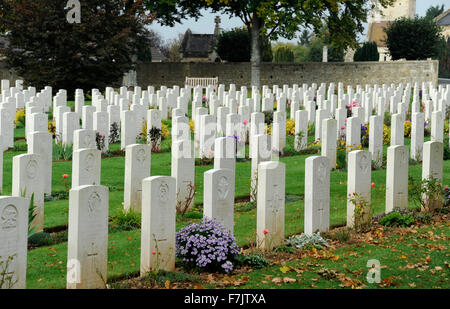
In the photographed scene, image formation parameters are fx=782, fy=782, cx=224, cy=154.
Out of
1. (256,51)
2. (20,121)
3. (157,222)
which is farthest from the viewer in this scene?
(256,51)

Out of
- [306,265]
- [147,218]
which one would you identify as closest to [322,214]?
[306,265]

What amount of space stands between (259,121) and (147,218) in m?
7.48

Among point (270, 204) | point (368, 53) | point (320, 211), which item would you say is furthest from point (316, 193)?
point (368, 53)

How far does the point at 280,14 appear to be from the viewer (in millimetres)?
34688

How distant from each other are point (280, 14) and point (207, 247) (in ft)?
93.2

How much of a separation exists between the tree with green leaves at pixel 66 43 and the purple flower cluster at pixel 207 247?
2290 centimetres

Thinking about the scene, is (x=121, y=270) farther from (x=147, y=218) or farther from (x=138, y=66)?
(x=138, y=66)

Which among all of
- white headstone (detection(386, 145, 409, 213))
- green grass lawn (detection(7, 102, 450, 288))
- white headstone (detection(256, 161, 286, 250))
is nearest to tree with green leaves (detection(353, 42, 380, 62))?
green grass lawn (detection(7, 102, 450, 288))

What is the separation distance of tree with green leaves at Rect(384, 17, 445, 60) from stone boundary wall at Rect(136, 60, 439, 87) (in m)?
3.16

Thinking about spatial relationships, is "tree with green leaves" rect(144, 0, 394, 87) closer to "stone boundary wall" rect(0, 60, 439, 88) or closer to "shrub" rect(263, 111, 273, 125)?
"stone boundary wall" rect(0, 60, 439, 88)

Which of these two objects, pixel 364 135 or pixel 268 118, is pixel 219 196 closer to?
pixel 364 135

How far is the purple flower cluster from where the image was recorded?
7242 millimetres

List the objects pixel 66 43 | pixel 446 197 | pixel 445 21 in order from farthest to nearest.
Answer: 1. pixel 445 21
2. pixel 66 43
3. pixel 446 197
